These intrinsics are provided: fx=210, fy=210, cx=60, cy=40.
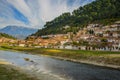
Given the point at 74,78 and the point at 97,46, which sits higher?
the point at 97,46

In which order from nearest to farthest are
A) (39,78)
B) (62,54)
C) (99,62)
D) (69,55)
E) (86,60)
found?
(39,78) < (99,62) < (86,60) < (69,55) < (62,54)

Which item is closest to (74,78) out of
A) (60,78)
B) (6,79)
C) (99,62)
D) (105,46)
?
(60,78)

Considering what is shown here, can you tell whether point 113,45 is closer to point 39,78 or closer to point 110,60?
point 110,60

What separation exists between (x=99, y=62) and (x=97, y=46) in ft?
204

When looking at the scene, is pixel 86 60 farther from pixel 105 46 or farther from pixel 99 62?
pixel 105 46

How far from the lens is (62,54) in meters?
131

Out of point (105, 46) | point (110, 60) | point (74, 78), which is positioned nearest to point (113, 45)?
point (105, 46)

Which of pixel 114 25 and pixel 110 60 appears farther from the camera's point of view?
pixel 114 25

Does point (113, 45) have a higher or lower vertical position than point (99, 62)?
higher

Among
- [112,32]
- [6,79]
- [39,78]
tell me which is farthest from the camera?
[112,32]

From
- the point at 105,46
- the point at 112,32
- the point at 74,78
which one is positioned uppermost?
the point at 112,32

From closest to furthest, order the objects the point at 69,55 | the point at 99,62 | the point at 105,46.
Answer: the point at 99,62
the point at 69,55
the point at 105,46

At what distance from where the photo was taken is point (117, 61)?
79375 millimetres

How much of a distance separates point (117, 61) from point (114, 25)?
397ft
